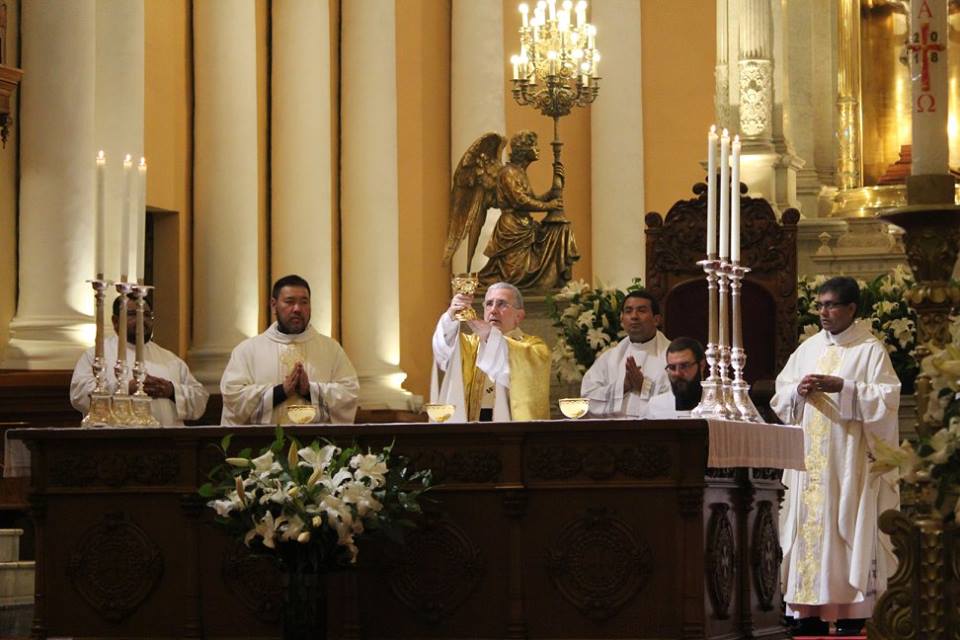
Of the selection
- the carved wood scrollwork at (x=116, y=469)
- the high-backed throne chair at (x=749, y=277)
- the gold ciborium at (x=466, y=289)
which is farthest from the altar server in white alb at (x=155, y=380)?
the high-backed throne chair at (x=749, y=277)

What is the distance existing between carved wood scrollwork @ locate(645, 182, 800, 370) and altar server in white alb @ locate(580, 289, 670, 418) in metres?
1.77

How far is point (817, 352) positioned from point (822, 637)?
4.81ft

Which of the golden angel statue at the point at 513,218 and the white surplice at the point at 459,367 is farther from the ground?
the golden angel statue at the point at 513,218

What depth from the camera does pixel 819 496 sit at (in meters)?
9.74

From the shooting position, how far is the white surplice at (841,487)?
9523 mm

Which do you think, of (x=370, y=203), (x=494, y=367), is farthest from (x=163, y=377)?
(x=370, y=203)

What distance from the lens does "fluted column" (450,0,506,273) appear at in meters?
16.7

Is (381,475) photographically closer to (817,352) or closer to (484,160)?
(817,352)

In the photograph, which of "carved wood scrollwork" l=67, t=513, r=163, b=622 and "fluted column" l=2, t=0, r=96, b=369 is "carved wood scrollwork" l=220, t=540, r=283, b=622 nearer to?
"carved wood scrollwork" l=67, t=513, r=163, b=622

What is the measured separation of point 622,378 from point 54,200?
347cm

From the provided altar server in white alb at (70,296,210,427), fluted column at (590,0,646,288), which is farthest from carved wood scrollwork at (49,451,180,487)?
fluted column at (590,0,646,288)

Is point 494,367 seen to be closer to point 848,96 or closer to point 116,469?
point 116,469

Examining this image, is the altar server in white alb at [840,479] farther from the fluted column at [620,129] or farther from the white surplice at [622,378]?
the fluted column at [620,129]

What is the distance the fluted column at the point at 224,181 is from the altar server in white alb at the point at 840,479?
5.22m
